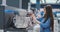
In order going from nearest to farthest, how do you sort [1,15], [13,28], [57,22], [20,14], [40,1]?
[1,15]
[13,28]
[20,14]
[57,22]
[40,1]

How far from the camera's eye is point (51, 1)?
1336 centimetres

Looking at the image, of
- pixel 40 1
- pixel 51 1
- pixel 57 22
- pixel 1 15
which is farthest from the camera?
pixel 51 1

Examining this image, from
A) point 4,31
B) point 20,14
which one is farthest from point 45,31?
point 4,31

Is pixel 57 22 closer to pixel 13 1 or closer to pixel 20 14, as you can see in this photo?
pixel 13 1

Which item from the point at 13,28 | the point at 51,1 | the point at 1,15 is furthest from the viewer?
the point at 51,1

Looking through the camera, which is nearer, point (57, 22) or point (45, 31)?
point (45, 31)

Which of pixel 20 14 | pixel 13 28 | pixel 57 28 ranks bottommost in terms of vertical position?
pixel 57 28

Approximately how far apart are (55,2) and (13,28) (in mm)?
11061

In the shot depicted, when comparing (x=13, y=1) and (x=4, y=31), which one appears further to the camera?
(x=13, y=1)

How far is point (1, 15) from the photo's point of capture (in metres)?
1.84

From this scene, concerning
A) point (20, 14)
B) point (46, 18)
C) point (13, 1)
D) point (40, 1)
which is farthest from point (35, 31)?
point (40, 1)

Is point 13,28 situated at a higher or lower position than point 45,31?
higher

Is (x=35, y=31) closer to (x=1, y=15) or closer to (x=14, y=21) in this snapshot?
(x=14, y=21)

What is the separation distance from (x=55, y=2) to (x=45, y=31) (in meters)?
10.0
